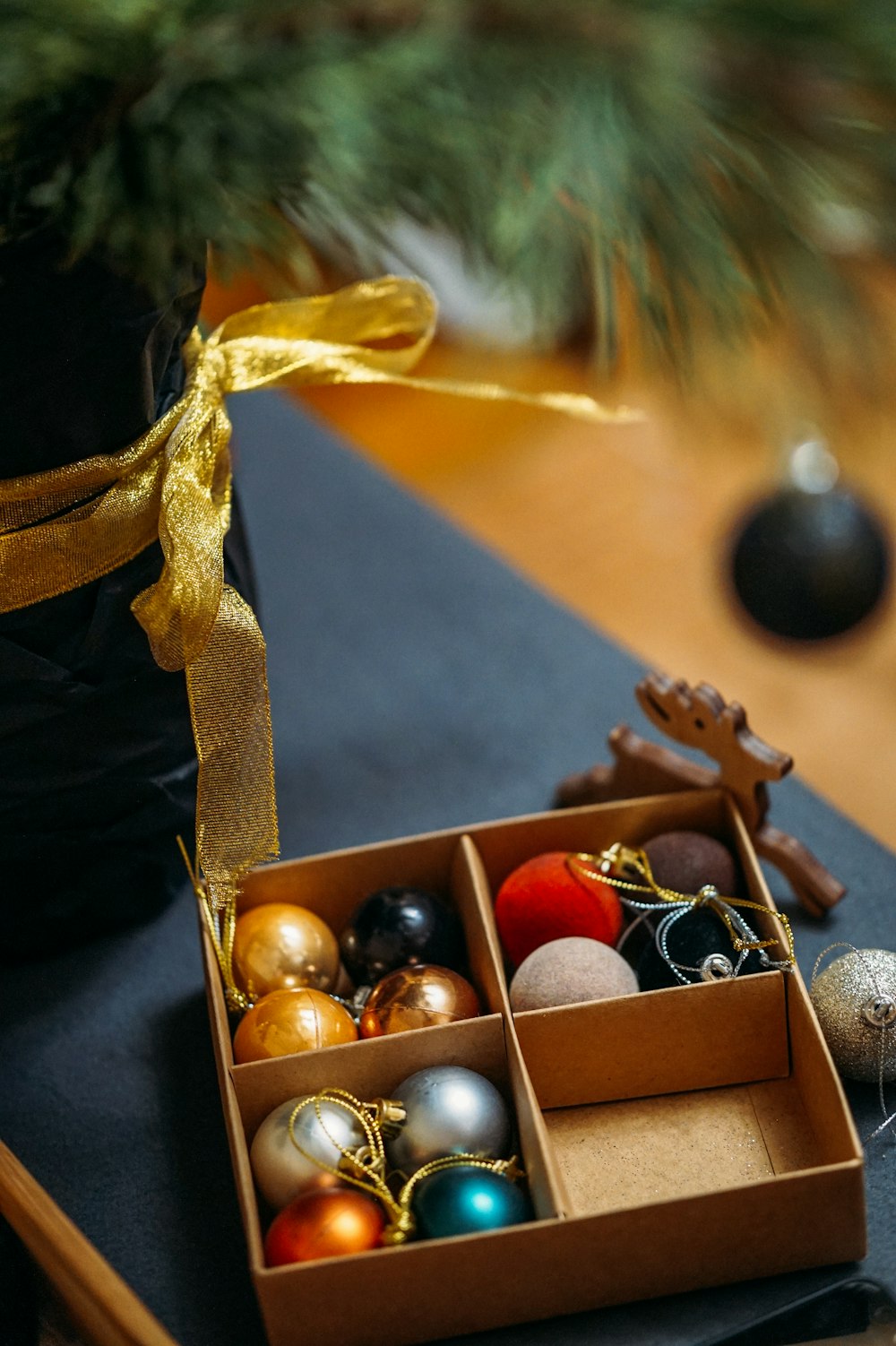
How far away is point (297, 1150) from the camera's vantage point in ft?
1.68

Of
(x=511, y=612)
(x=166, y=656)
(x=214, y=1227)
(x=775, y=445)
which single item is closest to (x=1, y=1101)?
(x=214, y=1227)

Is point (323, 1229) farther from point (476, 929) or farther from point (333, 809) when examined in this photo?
point (333, 809)

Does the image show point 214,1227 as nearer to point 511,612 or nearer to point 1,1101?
point 1,1101

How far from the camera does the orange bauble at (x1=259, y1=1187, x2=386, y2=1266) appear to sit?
480 mm

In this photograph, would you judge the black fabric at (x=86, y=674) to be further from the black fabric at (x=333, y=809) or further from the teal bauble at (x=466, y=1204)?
the teal bauble at (x=466, y=1204)

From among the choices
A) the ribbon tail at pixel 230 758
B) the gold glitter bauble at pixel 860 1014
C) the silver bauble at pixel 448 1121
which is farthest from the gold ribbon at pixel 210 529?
the gold glitter bauble at pixel 860 1014

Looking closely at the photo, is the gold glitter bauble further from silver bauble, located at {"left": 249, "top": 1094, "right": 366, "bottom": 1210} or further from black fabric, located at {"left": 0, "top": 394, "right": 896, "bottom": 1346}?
silver bauble, located at {"left": 249, "top": 1094, "right": 366, "bottom": 1210}

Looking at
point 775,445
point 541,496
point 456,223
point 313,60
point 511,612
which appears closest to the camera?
point 313,60

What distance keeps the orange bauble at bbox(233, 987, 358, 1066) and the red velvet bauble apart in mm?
89

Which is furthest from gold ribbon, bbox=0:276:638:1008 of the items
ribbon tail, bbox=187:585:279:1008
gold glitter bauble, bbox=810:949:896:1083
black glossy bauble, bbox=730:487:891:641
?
black glossy bauble, bbox=730:487:891:641

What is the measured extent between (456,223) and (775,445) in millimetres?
531

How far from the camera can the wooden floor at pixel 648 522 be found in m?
1.20

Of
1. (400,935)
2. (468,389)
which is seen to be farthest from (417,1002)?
(468,389)

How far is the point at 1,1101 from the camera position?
0.61 m
